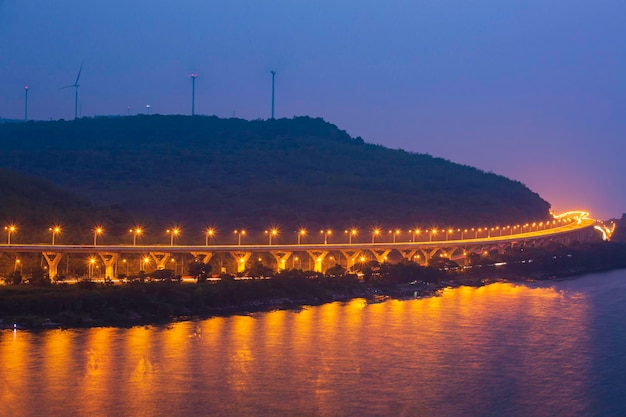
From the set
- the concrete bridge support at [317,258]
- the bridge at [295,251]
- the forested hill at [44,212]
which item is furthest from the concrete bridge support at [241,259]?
the forested hill at [44,212]

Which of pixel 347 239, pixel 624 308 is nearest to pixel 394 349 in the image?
pixel 624 308

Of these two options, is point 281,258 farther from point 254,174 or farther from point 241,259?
point 254,174

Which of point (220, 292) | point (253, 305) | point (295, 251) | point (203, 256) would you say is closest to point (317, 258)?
point (295, 251)

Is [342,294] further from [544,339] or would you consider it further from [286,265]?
[544,339]

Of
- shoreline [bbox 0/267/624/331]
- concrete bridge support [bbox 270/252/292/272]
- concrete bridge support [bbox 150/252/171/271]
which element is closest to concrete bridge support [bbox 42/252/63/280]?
concrete bridge support [bbox 150/252/171/271]

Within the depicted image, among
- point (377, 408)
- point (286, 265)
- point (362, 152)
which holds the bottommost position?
point (377, 408)

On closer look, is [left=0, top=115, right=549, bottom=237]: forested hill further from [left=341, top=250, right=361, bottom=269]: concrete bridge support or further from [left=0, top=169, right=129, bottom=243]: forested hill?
[left=341, top=250, right=361, bottom=269]: concrete bridge support
